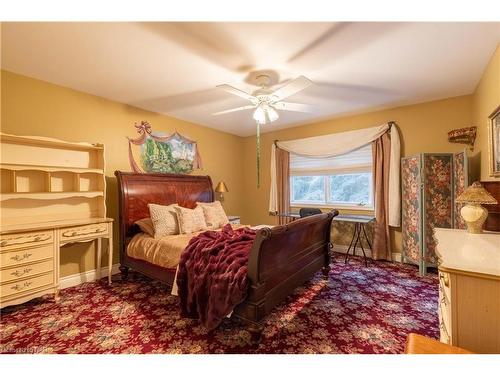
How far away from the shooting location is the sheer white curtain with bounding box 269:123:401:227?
3.59 metres

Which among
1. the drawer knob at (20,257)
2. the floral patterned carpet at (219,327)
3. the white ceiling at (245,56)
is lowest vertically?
the floral patterned carpet at (219,327)

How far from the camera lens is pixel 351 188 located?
420 cm

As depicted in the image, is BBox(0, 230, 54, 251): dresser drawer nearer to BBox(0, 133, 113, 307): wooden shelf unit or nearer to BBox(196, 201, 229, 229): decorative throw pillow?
BBox(0, 133, 113, 307): wooden shelf unit

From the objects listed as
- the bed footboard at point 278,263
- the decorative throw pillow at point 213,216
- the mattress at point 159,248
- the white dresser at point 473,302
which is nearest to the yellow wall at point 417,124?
the bed footboard at point 278,263

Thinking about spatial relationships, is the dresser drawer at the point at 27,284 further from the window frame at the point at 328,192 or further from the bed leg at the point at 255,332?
the window frame at the point at 328,192

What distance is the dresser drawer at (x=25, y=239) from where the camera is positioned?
6.91ft

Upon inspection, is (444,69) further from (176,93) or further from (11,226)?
(11,226)

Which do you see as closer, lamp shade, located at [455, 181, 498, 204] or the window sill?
lamp shade, located at [455, 181, 498, 204]

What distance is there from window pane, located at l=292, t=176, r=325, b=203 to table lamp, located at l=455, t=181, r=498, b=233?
269 centimetres

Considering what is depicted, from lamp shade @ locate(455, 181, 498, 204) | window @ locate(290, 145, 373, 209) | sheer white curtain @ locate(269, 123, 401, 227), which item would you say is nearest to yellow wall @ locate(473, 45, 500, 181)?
lamp shade @ locate(455, 181, 498, 204)

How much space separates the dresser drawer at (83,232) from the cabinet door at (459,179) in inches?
174

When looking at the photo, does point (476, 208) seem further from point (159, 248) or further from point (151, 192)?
point (151, 192)
